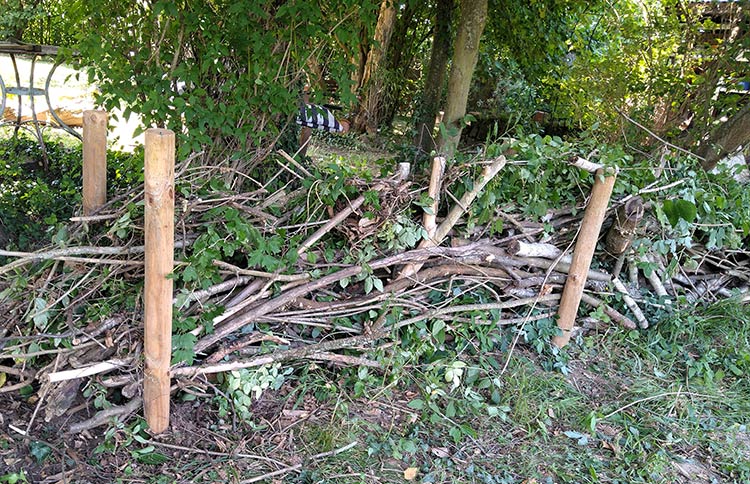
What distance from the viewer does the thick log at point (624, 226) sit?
12.7ft

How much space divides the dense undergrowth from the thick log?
136mm

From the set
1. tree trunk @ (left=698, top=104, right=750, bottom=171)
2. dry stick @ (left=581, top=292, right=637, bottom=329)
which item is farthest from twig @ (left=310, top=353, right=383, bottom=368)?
tree trunk @ (left=698, top=104, right=750, bottom=171)

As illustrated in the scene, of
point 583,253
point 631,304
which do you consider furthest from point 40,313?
point 631,304

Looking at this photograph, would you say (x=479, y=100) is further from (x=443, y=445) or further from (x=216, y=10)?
(x=443, y=445)

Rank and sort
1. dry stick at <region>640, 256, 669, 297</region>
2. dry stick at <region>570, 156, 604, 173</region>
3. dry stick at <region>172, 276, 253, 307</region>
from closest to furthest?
dry stick at <region>172, 276, 253, 307</region> → dry stick at <region>570, 156, 604, 173</region> → dry stick at <region>640, 256, 669, 297</region>

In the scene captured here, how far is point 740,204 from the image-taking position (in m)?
4.25

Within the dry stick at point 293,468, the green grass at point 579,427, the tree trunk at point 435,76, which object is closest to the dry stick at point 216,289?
the green grass at point 579,427

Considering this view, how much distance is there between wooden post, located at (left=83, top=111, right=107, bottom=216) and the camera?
301 centimetres

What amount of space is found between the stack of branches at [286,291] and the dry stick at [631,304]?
0.01 meters

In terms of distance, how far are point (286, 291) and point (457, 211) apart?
1.11 m

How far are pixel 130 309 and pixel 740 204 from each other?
4004 millimetres

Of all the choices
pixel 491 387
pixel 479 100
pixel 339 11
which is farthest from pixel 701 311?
pixel 479 100

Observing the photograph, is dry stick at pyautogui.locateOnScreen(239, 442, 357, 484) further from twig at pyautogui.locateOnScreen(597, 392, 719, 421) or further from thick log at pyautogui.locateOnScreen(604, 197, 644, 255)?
thick log at pyautogui.locateOnScreen(604, 197, 644, 255)

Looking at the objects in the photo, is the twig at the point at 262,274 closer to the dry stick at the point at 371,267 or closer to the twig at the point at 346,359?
the dry stick at the point at 371,267
